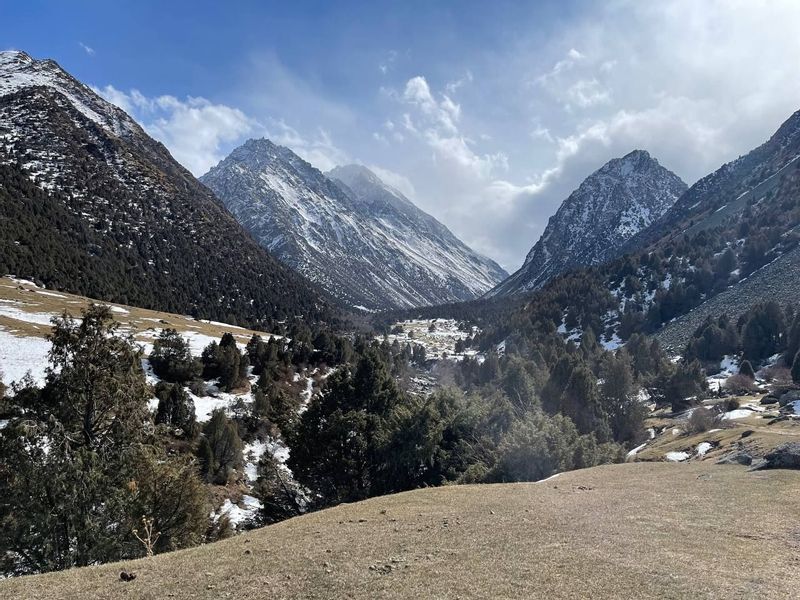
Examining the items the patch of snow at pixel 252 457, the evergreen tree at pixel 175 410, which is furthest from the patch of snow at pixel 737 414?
the evergreen tree at pixel 175 410

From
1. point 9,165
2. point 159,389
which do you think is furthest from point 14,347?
point 9,165

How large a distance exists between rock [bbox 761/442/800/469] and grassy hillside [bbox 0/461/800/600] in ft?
16.6

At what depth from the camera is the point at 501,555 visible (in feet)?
50.1

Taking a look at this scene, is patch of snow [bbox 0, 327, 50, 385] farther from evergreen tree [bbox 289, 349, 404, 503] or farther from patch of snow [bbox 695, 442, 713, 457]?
patch of snow [bbox 695, 442, 713, 457]

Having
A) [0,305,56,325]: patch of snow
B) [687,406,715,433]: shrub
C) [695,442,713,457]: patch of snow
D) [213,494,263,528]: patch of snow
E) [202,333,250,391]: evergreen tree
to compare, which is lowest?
[213,494,263,528]: patch of snow

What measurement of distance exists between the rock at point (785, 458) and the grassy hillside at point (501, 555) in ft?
16.6

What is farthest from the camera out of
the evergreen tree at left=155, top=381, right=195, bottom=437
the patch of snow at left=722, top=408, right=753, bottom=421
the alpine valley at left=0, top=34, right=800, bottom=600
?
the patch of snow at left=722, top=408, right=753, bottom=421

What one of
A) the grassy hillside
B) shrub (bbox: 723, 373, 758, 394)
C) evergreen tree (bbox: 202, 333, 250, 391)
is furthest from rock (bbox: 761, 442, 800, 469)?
evergreen tree (bbox: 202, 333, 250, 391)

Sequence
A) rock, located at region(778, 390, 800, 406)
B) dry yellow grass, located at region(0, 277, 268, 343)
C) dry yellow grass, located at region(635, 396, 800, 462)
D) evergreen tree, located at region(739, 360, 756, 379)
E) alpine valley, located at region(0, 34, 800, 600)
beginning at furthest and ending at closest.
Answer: evergreen tree, located at region(739, 360, 756, 379) < dry yellow grass, located at region(0, 277, 268, 343) < rock, located at region(778, 390, 800, 406) < dry yellow grass, located at region(635, 396, 800, 462) < alpine valley, located at region(0, 34, 800, 600)

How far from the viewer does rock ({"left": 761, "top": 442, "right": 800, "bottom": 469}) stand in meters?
28.1

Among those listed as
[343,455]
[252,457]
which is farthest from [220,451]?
[343,455]

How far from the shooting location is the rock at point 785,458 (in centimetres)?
2814

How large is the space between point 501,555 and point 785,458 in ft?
76.2

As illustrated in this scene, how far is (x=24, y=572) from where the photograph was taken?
71.2 ft
